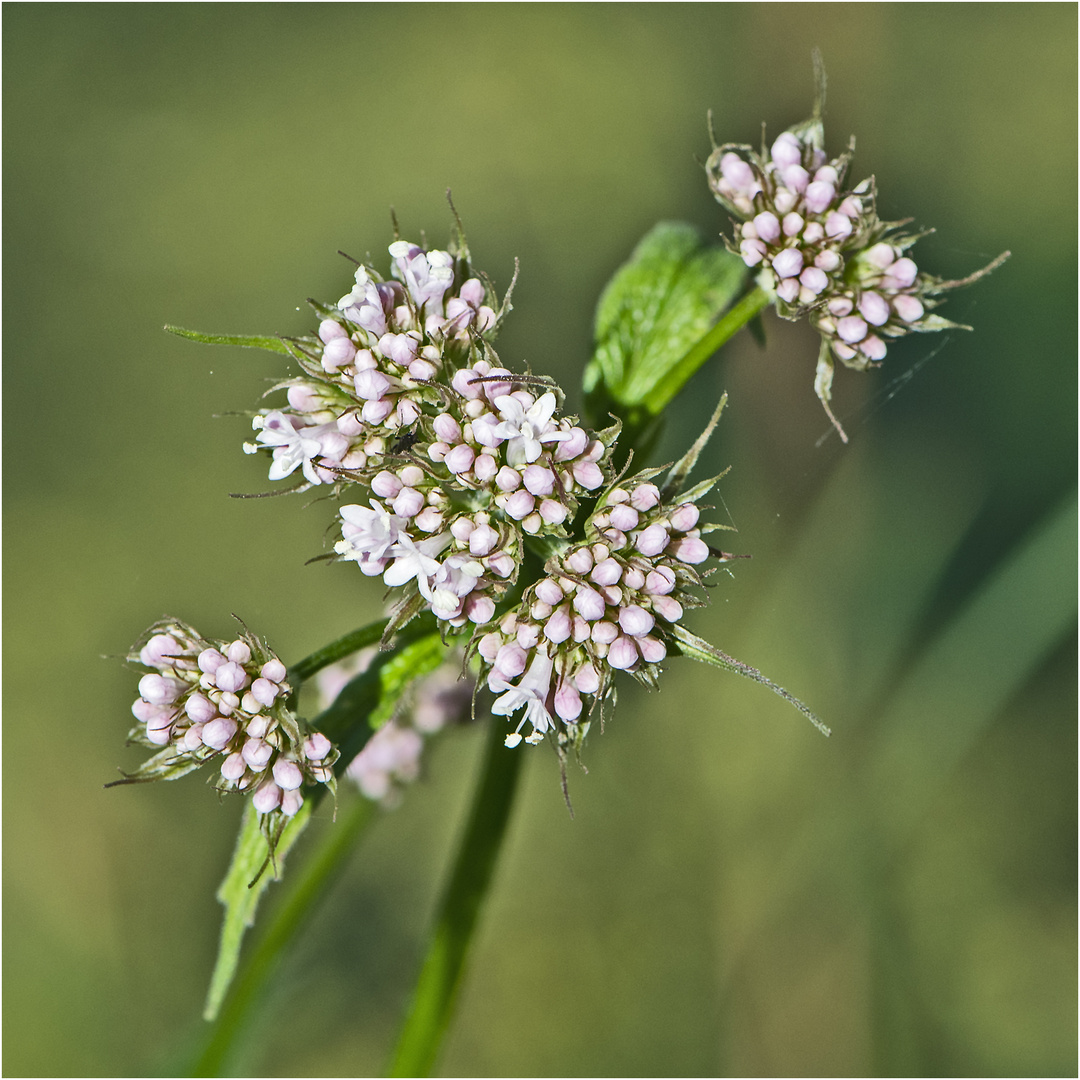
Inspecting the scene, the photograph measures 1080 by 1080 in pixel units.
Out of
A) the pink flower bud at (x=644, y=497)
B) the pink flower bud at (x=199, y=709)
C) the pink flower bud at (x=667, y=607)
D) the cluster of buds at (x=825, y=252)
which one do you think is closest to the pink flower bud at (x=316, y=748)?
the pink flower bud at (x=199, y=709)

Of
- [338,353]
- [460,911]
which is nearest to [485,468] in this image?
[338,353]

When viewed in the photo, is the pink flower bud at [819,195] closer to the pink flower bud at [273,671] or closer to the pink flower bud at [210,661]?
the pink flower bud at [273,671]

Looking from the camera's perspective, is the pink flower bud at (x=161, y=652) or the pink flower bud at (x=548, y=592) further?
the pink flower bud at (x=161, y=652)

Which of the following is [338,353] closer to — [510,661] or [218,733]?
[510,661]

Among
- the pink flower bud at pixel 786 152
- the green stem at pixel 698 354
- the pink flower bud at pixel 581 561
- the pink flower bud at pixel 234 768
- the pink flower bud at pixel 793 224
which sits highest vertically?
the pink flower bud at pixel 786 152

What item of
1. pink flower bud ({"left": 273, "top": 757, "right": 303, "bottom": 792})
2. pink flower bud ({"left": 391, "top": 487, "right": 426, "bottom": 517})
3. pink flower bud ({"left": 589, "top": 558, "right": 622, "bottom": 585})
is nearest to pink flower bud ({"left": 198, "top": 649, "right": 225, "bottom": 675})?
pink flower bud ({"left": 273, "top": 757, "right": 303, "bottom": 792})

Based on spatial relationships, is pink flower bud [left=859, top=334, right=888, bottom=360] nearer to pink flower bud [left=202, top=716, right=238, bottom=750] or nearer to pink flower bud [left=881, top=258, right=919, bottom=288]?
pink flower bud [left=881, top=258, right=919, bottom=288]
